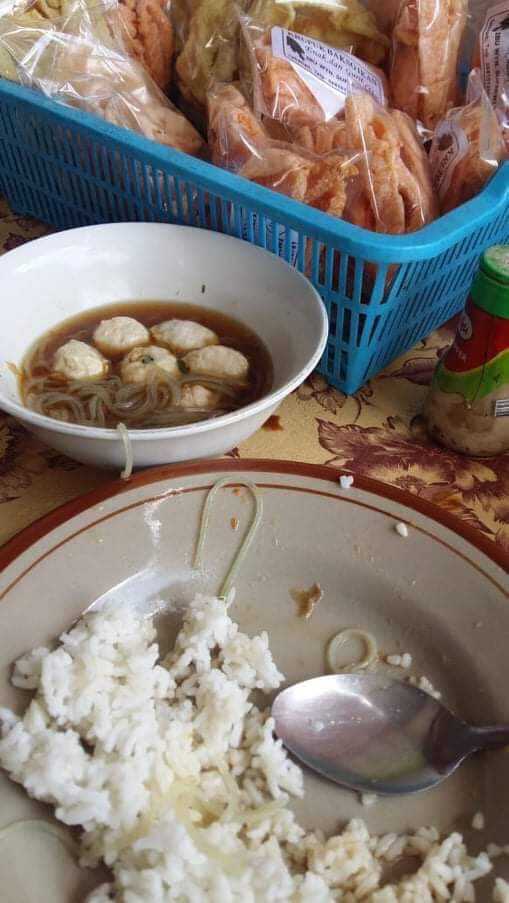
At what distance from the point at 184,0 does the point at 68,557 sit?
1.01m

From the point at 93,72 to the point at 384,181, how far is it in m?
0.52

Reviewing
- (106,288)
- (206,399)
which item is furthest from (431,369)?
(106,288)

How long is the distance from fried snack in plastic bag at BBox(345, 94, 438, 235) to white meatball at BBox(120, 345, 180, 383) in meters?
0.30

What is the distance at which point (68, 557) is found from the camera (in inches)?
26.1

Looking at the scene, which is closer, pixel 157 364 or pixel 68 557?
pixel 68 557

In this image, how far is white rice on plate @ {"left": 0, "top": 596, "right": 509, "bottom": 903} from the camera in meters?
0.50

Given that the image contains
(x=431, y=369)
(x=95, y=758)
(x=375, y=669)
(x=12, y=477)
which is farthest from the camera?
(x=431, y=369)

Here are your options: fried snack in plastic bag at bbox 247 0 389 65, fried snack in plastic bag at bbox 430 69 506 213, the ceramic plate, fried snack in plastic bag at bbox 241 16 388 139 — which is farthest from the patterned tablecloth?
fried snack in plastic bag at bbox 247 0 389 65

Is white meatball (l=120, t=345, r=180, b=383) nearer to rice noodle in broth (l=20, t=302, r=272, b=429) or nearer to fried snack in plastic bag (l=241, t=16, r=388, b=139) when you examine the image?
rice noodle in broth (l=20, t=302, r=272, b=429)

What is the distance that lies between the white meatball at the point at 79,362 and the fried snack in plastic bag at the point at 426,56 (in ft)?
2.04

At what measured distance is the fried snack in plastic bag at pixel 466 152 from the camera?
0.92 m

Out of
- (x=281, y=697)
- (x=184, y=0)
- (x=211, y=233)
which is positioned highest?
(x=184, y=0)

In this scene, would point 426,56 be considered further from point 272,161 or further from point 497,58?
point 272,161

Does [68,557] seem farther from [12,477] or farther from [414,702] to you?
[414,702]
